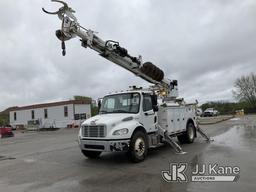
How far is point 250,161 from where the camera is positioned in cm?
805

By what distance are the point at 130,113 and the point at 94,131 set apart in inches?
52.9

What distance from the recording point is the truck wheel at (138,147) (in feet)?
28.1

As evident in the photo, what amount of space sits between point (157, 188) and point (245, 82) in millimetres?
66136

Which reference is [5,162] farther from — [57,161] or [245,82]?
[245,82]

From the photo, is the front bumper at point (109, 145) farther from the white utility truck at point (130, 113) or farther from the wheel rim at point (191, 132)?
the wheel rim at point (191, 132)

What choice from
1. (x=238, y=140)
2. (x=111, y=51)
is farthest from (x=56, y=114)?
(x=111, y=51)

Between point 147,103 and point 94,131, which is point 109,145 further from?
point 147,103

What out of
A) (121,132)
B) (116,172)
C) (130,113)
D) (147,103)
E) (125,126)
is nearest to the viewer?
(116,172)

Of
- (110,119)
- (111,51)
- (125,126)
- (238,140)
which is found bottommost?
(238,140)

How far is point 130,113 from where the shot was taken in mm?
9320

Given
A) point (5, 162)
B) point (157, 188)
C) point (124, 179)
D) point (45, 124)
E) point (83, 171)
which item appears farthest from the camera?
point (45, 124)

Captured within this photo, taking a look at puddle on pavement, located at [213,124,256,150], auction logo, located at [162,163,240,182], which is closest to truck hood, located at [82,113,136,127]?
auction logo, located at [162,163,240,182]

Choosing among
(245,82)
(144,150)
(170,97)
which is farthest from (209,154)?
(245,82)

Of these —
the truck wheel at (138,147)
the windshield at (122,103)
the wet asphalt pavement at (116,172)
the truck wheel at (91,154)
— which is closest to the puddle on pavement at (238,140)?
the wet asphalt pavement at (116,172)
